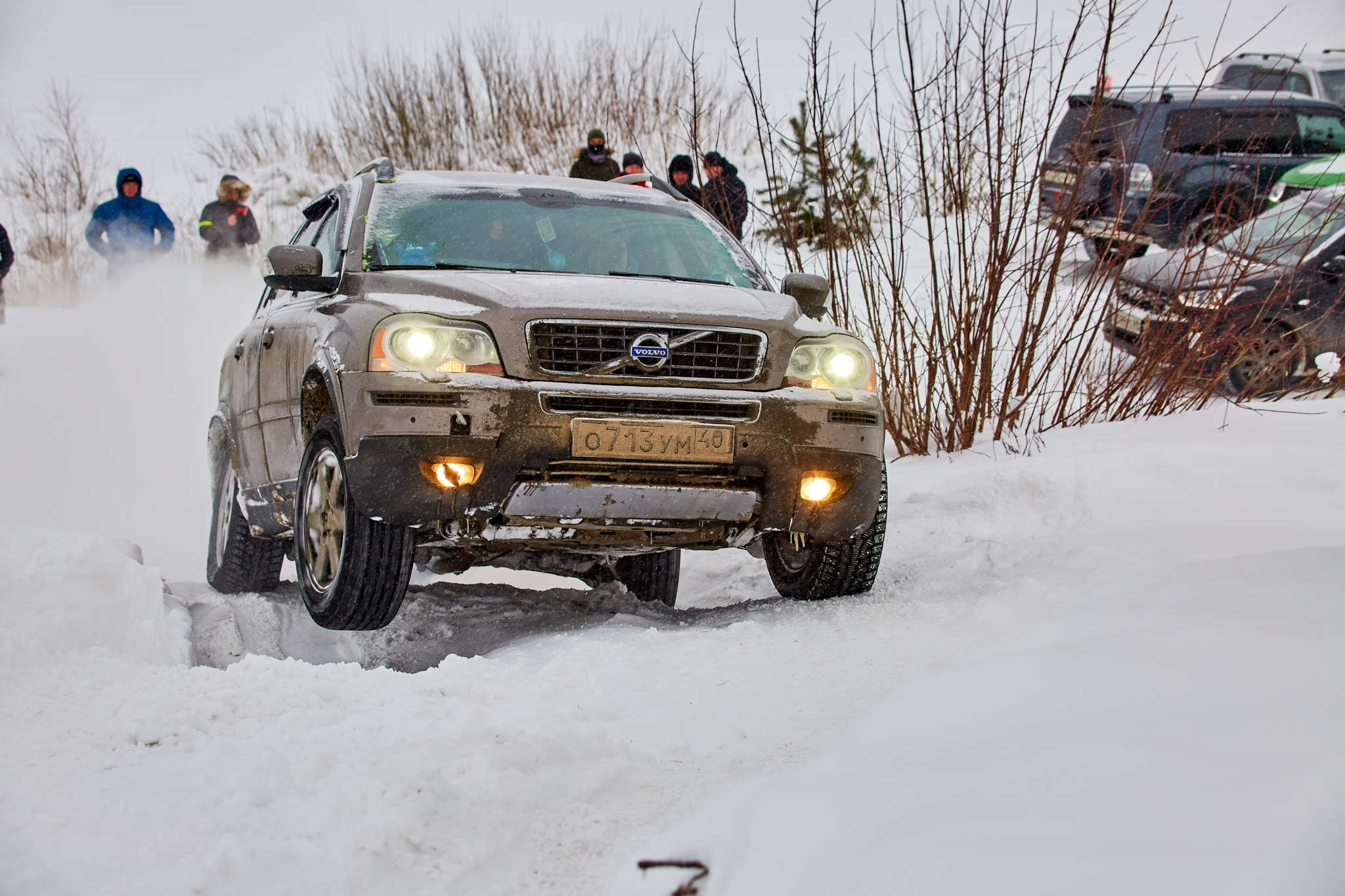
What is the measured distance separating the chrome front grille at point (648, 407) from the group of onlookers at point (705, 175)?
350 centimetres

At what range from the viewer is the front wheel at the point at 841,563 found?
175 inches

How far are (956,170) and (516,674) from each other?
181 inches

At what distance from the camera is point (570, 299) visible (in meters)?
3.82

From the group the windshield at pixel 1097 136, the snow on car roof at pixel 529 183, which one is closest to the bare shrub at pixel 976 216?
the windshield at pixel 1097 136

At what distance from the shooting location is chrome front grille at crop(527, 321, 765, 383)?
3734mm

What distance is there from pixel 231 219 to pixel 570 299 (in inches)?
519

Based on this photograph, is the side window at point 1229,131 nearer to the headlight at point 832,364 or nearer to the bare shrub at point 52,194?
the headlight at point 832,364

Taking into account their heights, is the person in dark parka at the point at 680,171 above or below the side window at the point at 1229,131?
below

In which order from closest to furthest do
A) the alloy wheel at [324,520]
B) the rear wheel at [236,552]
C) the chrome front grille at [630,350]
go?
the chrome front grille at [630,350] → the alloy wheel at [324,520] → the rear wheel at [236,552]

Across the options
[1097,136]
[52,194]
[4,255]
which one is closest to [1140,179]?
[1097,136]

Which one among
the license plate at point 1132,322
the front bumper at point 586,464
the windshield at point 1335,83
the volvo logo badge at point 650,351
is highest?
the windshield at point 1335,83

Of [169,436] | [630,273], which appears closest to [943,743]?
[630,273]

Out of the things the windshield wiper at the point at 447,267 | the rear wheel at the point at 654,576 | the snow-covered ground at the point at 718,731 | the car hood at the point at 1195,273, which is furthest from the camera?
the car hood at the point at 1195,273

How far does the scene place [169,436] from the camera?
10.6 metres
